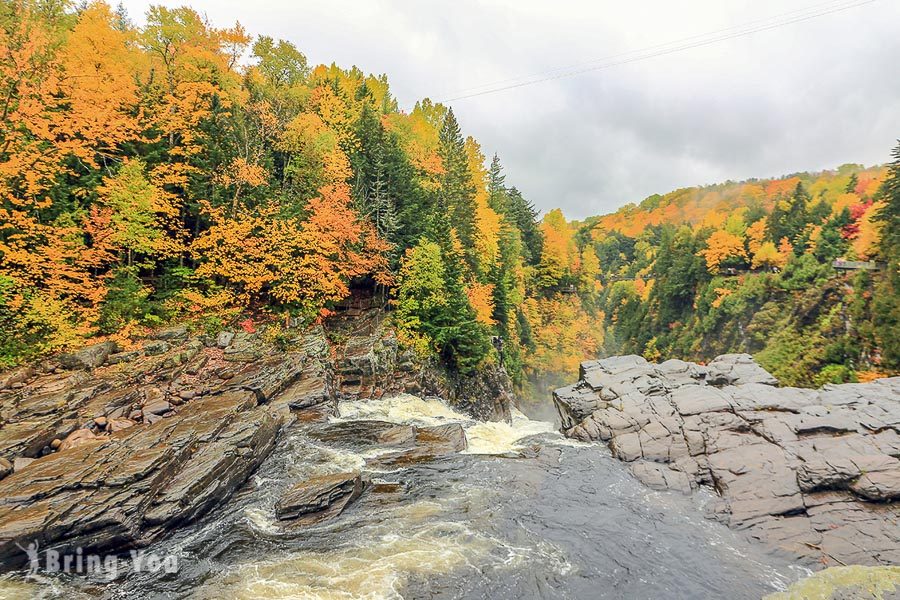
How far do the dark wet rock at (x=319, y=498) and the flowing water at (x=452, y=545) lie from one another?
0.35 meters

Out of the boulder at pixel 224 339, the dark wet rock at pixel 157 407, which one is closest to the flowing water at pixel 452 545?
the dark wet rock at pixel 157 407

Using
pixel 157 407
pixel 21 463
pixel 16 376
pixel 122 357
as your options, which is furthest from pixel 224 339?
pixel 21 463

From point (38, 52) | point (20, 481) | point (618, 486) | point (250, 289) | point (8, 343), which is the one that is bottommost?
point (618, 486)

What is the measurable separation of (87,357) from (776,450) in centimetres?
3071

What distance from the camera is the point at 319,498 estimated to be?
1323 centimetres

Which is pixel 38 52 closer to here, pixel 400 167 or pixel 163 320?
pixel 163 320

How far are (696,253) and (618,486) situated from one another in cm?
7524

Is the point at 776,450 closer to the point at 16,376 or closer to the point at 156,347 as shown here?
the point at 156,347

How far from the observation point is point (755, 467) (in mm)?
17266

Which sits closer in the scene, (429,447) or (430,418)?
(429,447)

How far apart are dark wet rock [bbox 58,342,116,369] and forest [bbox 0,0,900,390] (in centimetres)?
83

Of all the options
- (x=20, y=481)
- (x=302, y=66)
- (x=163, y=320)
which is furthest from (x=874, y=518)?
(x=302, y=66)

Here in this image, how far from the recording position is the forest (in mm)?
18328

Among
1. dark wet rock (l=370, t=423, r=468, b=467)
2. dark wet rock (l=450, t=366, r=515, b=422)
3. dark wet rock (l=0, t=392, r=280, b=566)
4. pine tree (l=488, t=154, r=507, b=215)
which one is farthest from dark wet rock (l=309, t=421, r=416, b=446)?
pine tree (l=488, t=154, r=507, b=215)
